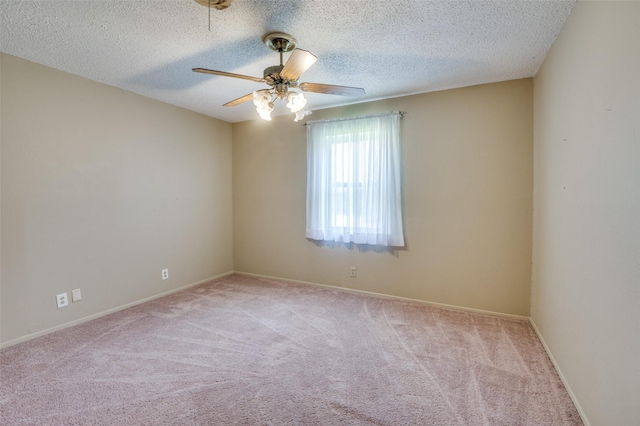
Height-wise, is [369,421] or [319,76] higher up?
[319,76]

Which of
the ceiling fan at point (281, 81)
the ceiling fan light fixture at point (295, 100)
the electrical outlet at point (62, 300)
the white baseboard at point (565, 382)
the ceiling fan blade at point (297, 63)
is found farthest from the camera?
the electrical outlet at point (62, 300)

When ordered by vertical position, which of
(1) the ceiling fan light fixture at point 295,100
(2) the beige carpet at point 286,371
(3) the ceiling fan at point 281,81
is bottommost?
(2) the beige carpet at point 286,371

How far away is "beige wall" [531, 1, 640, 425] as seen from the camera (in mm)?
1215

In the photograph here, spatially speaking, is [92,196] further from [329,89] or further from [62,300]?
[329,89]

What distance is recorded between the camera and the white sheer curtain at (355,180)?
132 inches

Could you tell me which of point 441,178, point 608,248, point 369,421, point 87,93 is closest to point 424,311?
point 441,178

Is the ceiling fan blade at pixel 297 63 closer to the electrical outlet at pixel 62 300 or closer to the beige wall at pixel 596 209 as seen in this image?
the beige wall at pixel 596 209

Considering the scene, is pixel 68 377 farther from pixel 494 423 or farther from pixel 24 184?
pixel 494 423

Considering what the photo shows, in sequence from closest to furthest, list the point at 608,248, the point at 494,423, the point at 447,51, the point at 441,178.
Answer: the point at 608,248 → the point at 494,423 → the point at 447,51 → the point at 441,178

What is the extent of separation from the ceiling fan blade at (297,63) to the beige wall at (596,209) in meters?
1.48

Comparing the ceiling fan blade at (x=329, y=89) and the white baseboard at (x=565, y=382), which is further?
the ceiling fan blade at (x=329, y=89)

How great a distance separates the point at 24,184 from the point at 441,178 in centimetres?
391

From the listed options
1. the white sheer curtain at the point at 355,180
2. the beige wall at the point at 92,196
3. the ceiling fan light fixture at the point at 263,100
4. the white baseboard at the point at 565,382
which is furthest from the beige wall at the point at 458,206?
the ceiling fan light fixture at the point at 263,100

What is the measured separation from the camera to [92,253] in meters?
2.94
